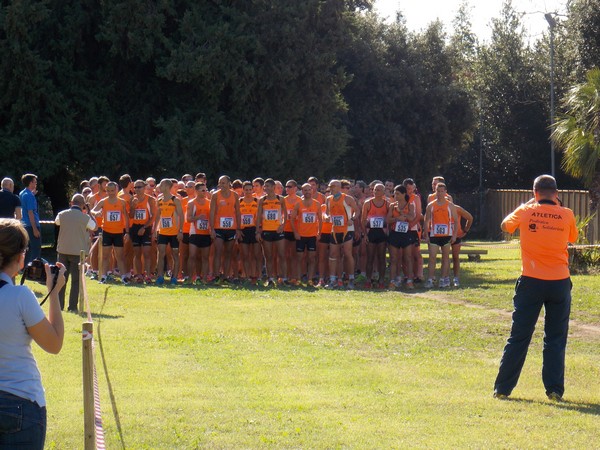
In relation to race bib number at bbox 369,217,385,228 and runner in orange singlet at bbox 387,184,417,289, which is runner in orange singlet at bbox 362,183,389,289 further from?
runner in orange singlet at bbox 387,184,417,289

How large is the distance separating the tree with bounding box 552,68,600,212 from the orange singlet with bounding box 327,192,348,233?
419 inches

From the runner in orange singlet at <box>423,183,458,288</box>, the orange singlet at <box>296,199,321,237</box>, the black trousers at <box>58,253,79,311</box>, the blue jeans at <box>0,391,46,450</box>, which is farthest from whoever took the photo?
the orange singlet at <box>296,199,321,237</box>

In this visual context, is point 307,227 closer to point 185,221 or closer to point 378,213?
point 378,213

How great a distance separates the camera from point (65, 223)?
658 inches

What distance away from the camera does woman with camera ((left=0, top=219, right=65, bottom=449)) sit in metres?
5.33

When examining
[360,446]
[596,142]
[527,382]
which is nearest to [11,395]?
[360,446]

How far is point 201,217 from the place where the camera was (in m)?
22.2

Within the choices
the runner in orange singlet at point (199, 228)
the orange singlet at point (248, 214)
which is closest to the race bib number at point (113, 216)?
the runner in orange singlet at point (199, 228)

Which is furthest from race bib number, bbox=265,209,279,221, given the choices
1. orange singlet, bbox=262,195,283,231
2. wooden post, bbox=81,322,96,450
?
wooden post, bbox=81,322,96,450

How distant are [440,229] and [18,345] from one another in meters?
16.7

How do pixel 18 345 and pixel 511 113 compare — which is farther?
pixel 511 113

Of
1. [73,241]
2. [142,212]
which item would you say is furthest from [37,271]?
[142,212]

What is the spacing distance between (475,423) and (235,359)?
4026 mm

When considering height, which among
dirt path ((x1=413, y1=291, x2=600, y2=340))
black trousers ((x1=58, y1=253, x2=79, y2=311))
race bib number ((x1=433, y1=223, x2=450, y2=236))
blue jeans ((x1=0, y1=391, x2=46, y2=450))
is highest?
race bib number ((x1=433, y1=223, x2=450, y2=236))
